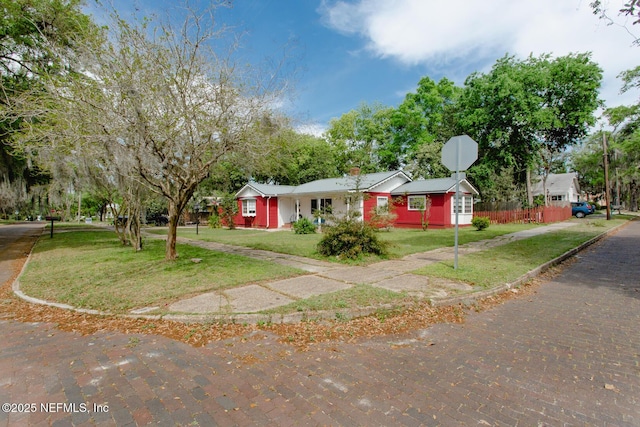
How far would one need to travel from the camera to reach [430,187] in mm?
20547

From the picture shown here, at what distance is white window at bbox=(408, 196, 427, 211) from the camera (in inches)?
791

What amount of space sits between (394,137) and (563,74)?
16014mm

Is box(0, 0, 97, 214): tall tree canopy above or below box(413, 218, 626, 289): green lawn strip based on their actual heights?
above

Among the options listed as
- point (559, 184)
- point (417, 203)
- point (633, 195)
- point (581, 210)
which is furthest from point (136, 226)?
point (633, 195)

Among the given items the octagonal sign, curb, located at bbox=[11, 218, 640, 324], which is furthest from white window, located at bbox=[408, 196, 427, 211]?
curb, located at bbox=[11, 218, 640, 324]

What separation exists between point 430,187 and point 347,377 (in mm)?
19202

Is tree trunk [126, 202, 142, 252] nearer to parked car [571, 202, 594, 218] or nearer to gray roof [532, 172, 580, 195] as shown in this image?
parked car [571, 202, 594, 218]

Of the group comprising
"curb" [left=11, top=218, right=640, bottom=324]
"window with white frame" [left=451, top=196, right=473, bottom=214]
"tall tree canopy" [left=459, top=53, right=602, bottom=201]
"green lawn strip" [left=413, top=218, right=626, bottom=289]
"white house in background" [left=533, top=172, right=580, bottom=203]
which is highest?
"tall tree canopy" [left=459, top=53, right=602, bottom=201]

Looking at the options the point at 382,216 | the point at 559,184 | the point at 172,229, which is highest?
the point at 559,184

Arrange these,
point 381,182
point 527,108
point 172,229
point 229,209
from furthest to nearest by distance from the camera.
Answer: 1. point 229,209
2. point 527,108
3. point 381,182
4. point 172,229

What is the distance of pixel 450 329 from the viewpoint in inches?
165

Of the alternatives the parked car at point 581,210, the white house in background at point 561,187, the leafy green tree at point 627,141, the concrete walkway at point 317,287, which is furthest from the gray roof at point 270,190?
the white house in background at point 561,187

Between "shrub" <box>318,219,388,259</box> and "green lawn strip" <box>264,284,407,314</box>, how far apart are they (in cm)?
340

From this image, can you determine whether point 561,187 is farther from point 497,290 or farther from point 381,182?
point 497,290
